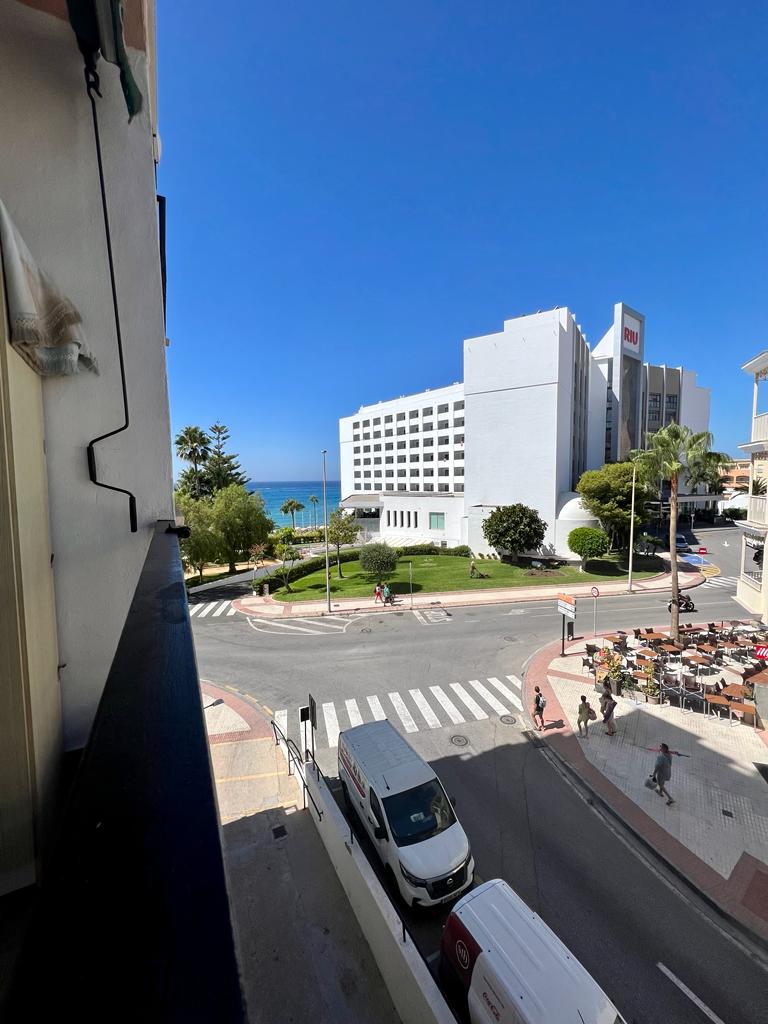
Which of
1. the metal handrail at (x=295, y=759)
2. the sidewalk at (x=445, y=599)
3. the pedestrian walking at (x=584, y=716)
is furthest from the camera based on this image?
the sidewalk at (x=445, y=599)

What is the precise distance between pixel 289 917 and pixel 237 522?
2657 cm

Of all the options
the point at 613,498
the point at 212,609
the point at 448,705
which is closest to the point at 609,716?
the point at 448,705

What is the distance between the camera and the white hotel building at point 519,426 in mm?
41188

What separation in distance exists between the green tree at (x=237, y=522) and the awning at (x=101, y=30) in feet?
99.7

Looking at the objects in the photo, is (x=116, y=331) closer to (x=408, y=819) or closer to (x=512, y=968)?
(x=512, y=968)

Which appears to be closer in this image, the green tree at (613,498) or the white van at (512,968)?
the white van at (512,968)

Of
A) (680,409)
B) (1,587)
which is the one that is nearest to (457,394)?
(680,409)

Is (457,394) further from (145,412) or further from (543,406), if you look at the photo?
(145,412)

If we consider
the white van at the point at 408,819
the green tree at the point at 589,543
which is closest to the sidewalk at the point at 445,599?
the green tree at the point at 589,543

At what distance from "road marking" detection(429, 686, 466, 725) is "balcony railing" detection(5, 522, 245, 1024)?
12.9 m

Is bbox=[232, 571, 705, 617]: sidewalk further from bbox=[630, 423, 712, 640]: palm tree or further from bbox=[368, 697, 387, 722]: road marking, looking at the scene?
bbox=[368, 697, 387, 722]: road marking

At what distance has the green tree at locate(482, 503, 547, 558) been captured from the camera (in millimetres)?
34375

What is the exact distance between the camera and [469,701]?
13.9 m

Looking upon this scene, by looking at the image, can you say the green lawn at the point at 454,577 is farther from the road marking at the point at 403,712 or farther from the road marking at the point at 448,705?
the road marking at the point at 403,712
